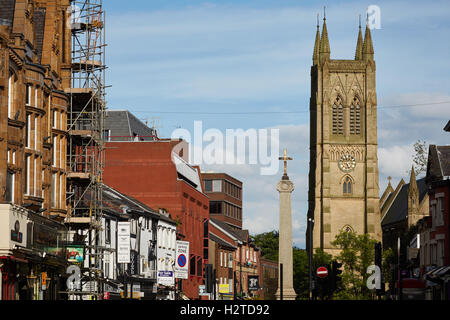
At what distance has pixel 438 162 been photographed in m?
78.8

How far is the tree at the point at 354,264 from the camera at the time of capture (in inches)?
5054

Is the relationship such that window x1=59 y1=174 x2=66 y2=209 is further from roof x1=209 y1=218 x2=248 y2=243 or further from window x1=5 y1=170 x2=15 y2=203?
roof x1=209 y1=218 x2=248 y2=243

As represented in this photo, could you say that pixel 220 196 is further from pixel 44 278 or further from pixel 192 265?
pixel 44 278

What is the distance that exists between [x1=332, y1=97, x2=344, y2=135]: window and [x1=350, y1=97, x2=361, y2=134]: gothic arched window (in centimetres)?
179

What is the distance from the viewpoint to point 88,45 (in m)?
65.9

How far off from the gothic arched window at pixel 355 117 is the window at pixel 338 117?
1790 mm

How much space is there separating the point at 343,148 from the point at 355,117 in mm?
6457

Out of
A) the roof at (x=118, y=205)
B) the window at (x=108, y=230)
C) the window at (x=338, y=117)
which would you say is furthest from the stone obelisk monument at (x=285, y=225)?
the window at (x=338, y=117)

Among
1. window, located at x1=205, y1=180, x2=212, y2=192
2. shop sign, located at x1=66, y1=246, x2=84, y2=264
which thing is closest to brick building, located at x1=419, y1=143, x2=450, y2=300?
shop sign, located at x1=66, y1=246, x2=84, y2=264

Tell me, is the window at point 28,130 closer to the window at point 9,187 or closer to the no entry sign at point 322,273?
the window at point 9,187

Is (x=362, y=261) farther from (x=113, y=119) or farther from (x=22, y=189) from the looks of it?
(x=22, y=189)

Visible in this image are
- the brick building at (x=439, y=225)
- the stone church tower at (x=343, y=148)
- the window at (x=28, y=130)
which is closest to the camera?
the window at (x=28, y=130)
